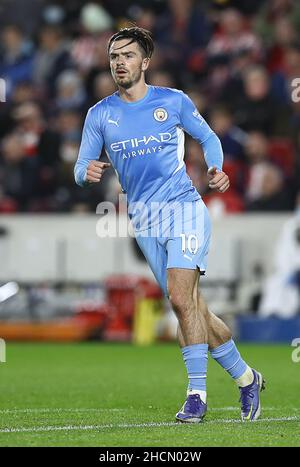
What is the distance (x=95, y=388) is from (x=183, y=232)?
2.71 metres

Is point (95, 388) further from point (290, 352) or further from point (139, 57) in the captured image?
point (290, 352)

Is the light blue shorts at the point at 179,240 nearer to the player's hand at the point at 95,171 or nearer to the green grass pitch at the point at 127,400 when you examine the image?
the player's hand at the point at 95,171

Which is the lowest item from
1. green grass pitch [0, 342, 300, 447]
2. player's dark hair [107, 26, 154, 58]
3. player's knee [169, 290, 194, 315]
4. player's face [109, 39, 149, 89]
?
green grass pitch [0, 342, 300, 447]

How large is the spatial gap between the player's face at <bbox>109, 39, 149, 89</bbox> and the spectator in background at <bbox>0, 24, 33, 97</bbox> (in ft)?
40.7

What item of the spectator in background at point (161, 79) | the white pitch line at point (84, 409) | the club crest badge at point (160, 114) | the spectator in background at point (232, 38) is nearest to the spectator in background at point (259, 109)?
the spectator in background at point (232, 38)

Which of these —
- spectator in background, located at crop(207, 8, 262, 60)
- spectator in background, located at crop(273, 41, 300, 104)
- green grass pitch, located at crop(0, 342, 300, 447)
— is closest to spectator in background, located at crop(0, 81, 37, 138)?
spectator in background, located at crop(207, 8, 262, 60)

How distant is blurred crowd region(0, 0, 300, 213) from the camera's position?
16797 millimetres

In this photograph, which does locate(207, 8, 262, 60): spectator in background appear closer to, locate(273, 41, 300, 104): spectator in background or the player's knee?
locate(273, 41, 300, 104): spectator in background

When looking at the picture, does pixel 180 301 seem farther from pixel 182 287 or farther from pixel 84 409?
pixel 84 409

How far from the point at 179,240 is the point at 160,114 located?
0.78 m

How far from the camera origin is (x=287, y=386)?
9758 mm

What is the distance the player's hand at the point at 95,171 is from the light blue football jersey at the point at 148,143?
0.45 feet

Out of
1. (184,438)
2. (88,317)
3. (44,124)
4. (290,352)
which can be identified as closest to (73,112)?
(44,124)

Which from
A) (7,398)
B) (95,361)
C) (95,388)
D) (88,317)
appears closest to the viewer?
(7,398)
